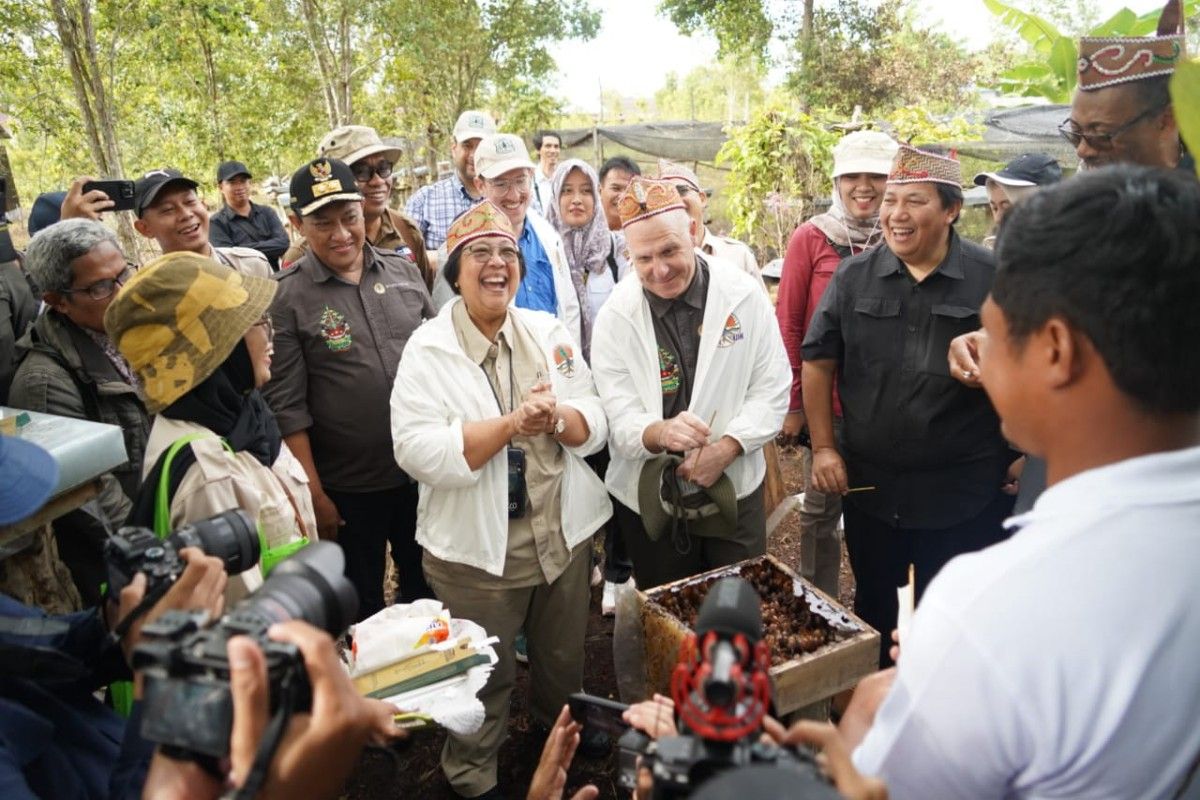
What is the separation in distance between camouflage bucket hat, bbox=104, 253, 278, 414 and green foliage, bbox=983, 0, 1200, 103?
3.23m

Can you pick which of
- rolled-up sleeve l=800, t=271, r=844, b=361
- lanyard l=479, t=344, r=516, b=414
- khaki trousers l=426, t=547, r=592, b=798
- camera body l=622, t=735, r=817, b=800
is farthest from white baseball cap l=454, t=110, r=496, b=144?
camera body l=622, t=735, r=817, b=800

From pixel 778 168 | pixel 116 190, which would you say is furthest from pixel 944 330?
pixel 778 168

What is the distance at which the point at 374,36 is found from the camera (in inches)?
513

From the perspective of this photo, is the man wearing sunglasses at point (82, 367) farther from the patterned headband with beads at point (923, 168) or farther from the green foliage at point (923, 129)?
the green foliage at point (923, 129)

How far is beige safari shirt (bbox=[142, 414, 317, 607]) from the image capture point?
2.00 m

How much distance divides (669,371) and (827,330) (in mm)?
728

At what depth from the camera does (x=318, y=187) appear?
3398 millimetres

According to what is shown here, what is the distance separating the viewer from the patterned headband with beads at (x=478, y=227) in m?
2.95

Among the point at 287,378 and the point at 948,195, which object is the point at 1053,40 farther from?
the point at 287,378

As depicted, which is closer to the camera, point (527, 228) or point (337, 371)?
point (337, 371)

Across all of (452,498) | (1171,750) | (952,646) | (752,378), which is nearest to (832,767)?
(952,646)

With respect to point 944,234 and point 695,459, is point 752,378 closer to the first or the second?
point 695,459

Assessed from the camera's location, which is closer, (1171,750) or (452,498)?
(1171,750)

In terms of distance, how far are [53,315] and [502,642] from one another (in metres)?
2.24
